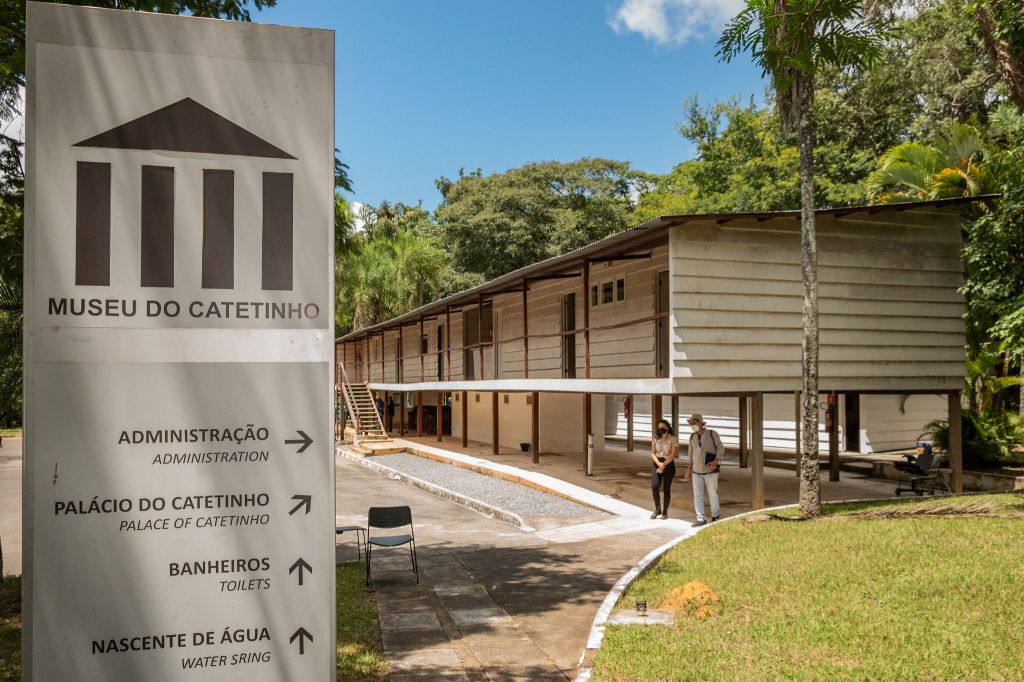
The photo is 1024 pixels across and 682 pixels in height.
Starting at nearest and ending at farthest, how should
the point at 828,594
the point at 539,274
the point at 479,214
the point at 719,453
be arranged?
the point at 828,594 → the point at 719,453 → the point at 539,274 → the point at 479,214

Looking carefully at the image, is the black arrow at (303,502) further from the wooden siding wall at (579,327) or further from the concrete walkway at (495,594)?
the wooden siding wall at (579,327)

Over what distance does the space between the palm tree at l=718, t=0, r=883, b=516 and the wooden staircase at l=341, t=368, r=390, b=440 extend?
69.5 ft

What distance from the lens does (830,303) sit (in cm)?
1476

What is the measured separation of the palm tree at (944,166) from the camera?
19188 millimetres

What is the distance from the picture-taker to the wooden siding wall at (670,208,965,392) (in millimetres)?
13547

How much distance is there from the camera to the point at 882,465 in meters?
19.4

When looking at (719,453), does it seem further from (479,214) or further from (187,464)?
(479,214)

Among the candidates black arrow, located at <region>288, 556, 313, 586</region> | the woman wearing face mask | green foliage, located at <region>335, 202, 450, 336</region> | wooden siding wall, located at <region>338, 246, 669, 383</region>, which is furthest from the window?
green foliage, located at <region>335, 202, 450, 336</region>

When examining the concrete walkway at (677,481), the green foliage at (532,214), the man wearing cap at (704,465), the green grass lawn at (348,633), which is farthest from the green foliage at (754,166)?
the green grass lawn at (348,633)

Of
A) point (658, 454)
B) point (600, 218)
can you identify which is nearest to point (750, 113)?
point (600, 218)

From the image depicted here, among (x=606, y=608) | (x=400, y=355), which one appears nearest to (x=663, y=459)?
(x=606, y=608)

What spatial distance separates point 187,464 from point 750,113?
40.4 m

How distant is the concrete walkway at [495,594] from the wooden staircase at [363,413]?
54.5ft

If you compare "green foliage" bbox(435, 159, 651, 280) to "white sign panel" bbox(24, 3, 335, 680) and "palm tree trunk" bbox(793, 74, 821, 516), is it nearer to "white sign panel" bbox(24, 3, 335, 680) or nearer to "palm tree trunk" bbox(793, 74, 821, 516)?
"palm tree trunk" bbox(793, 74, 821, 516)
